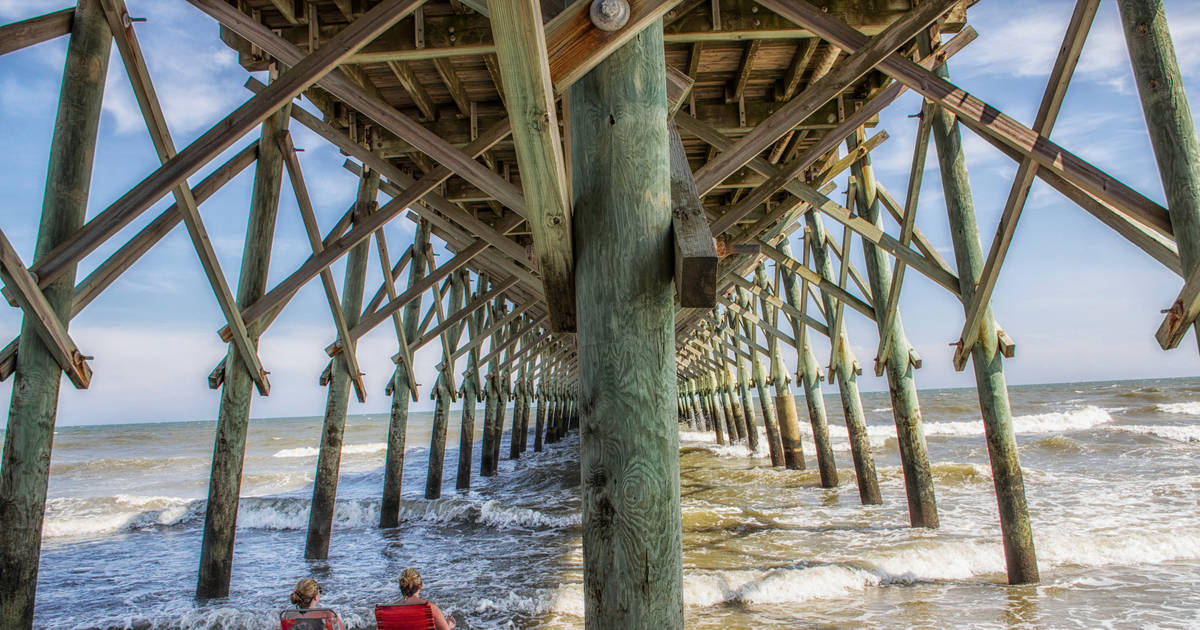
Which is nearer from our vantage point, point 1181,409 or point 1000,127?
point 1000,127

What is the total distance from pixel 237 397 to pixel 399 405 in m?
3.62

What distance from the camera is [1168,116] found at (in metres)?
2.98

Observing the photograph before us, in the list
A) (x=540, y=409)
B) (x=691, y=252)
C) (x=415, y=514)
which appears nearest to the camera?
(x=691, y=252)

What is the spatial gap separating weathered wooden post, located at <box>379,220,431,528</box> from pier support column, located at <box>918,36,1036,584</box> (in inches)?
234

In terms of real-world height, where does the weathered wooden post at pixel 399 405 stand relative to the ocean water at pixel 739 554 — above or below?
above

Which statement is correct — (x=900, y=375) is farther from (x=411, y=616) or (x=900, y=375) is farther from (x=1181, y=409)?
(x=1181, y=409)

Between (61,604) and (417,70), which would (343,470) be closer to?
(61,604)

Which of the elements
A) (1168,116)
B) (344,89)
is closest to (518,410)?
(344,89)

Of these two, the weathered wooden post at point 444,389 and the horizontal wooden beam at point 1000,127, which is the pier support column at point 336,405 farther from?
the horizontal wooden beam at point 1000,127

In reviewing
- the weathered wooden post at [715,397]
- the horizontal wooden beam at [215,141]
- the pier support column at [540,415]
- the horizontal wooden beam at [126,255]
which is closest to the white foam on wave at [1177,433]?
the weathered wooden post at [715,397]

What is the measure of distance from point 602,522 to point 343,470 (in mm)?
20471

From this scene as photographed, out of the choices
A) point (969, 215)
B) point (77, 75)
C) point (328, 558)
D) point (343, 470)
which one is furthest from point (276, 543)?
point (343, 470)

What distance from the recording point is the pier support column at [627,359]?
61.3 inches

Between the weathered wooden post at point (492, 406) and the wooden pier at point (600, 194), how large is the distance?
4.86 metres
